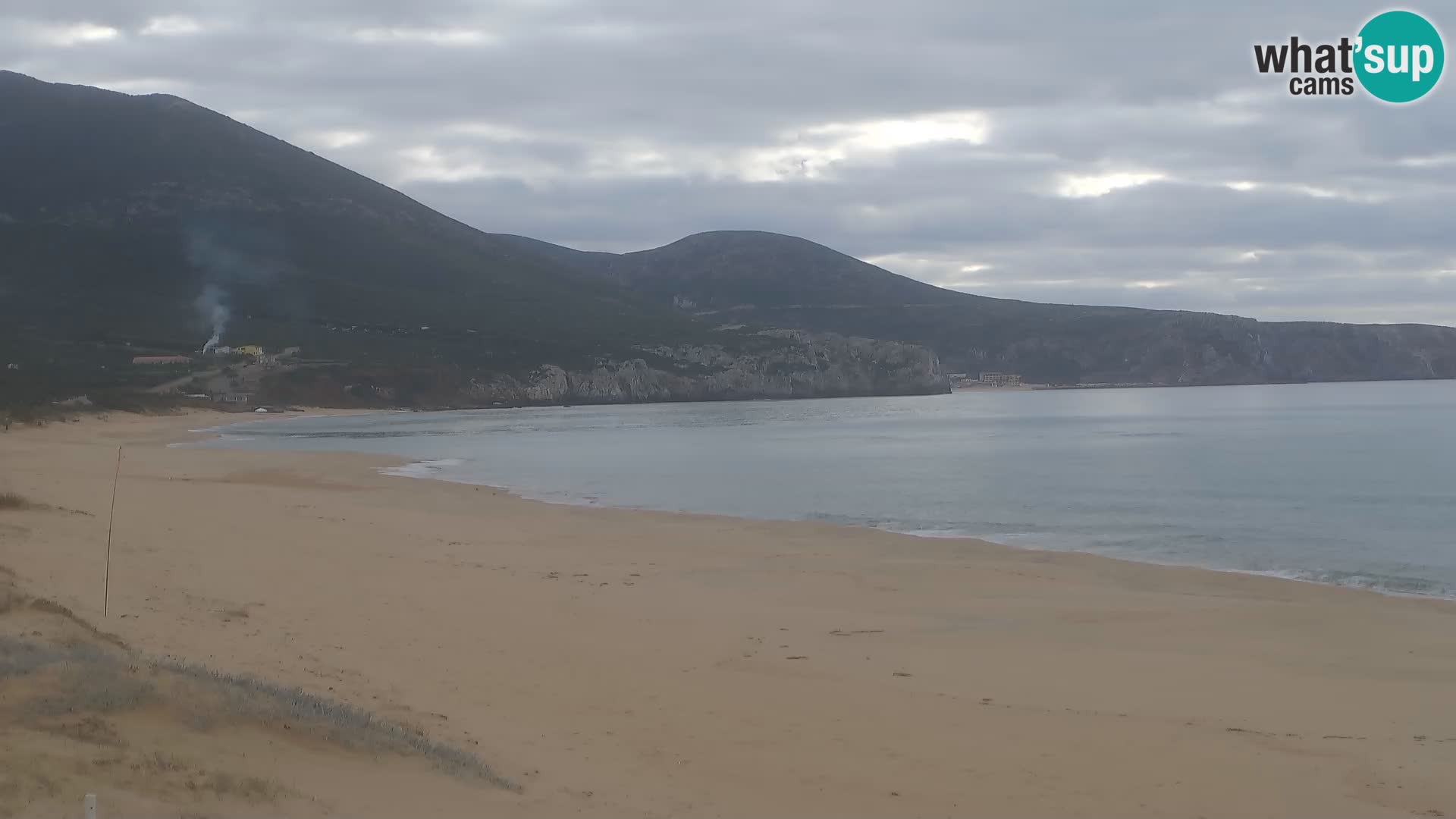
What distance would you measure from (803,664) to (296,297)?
518 ft

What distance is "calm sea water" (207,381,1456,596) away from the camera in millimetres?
23797

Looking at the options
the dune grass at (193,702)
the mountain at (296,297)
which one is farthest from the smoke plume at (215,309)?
the dune grass at (193,702)

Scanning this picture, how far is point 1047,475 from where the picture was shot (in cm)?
4162

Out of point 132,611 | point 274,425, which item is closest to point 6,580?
point 132,611

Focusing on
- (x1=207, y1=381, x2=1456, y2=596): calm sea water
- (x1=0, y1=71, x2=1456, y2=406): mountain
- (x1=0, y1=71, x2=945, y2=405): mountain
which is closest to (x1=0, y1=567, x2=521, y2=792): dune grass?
(x1=207, y1=381, x2=1456, y2=596): calm sea water

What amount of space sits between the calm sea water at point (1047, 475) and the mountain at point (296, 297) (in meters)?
42.4

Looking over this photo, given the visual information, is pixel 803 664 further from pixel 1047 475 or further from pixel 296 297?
pixel 296 297

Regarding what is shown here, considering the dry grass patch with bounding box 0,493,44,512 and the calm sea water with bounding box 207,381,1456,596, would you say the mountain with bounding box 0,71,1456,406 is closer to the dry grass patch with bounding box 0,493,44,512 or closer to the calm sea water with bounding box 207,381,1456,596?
the calm sea water with bounding box 207,381,1456,596

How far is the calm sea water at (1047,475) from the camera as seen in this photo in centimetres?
2380

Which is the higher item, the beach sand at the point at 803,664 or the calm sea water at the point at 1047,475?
the beach sand at the point at 803,664

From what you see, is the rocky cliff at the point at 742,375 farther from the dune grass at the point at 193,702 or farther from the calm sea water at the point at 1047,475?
the dune grass at the point at 193,702

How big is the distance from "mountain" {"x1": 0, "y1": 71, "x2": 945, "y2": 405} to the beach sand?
325ft

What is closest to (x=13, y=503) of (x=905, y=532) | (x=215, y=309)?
(x=905, y=532)

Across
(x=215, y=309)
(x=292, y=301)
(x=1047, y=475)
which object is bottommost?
(x=1047, y=475)
